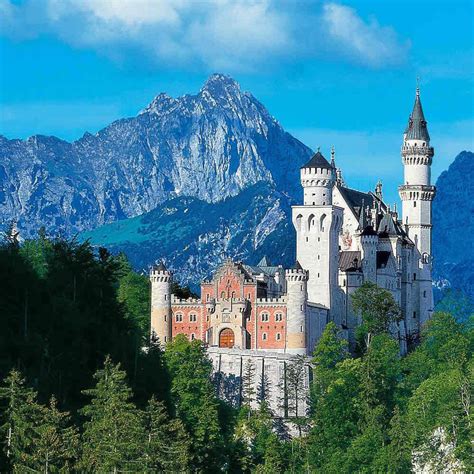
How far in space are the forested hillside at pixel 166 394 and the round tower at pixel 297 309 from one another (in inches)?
94.7

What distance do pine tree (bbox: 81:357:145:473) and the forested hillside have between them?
8 cm

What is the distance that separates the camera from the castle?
143250 mm

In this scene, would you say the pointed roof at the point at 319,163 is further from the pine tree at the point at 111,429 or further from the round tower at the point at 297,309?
the pine tree at the point at 111,429

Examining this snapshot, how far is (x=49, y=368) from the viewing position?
97.4m

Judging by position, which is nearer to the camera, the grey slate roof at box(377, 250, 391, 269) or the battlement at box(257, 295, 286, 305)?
the battlement at box(257, 295, 286, 305)

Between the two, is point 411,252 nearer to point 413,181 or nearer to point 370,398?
point 413,181

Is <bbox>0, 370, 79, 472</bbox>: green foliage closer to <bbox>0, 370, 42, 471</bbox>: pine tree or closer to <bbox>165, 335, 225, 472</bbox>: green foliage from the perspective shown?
<bbox>0, 370, 42, 471</bbox>: pine tree

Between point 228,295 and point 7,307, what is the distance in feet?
155

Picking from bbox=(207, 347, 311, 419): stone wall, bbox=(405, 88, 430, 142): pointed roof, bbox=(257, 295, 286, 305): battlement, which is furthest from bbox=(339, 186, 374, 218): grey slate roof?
bbox=(207, 347, 311, 419): stone wall

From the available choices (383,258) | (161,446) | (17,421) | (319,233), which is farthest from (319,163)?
(17,421)

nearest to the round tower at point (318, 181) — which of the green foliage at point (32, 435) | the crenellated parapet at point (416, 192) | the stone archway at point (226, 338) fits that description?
the stone archway at point (226, 338)

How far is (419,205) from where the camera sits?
163 meters

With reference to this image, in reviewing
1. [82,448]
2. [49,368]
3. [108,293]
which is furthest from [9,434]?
[108,293]

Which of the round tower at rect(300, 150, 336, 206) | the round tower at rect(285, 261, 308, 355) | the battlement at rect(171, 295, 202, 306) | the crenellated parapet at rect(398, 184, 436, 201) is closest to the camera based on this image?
the round tower at rect(285, 261, 308, 355)
